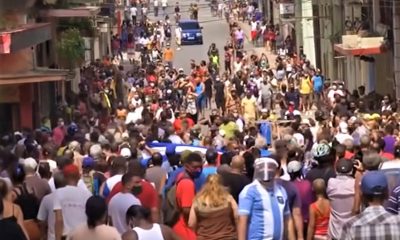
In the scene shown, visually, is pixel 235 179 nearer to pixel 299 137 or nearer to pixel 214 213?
pixel 214 213

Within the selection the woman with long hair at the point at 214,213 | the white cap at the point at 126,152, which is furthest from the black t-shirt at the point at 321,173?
Answer: the white cap at the point at 126,152

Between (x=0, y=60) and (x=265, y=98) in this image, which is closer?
(x=0, y=60)

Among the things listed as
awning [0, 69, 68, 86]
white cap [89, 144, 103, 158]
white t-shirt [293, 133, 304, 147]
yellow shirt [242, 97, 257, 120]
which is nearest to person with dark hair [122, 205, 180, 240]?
white cap [89, 144, 103, 158]

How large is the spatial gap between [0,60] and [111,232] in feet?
65.0

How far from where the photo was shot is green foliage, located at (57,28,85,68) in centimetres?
3553

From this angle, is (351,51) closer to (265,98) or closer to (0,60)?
(265,98)

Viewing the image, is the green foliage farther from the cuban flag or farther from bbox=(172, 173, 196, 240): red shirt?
bbox=(172, 173, 196, 240): red shirt

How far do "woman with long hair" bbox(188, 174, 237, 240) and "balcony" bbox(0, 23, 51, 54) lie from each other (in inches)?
624

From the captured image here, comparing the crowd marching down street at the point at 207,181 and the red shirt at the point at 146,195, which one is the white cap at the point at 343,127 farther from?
the red shirt at the point at 146,195

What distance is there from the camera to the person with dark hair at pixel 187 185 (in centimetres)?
1279

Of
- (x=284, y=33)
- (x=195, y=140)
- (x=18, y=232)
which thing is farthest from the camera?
(x=284, y=33)

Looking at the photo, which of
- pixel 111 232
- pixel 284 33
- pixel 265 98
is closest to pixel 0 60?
pixel 265 98

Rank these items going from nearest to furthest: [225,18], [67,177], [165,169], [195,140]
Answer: [67,177], [165,169], [195,140], [225,18]

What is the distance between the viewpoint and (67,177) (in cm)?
1291
